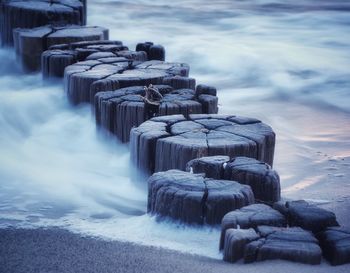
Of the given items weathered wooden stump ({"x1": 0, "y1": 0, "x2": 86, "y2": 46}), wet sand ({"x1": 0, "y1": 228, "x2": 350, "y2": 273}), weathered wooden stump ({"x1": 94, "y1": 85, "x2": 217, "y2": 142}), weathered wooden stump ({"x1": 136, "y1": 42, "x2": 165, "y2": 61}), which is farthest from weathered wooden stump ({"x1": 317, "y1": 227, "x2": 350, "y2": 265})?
weathered wooden stump ({"x1": 0, "y1": 0, "x2": 86, "y2": 46})

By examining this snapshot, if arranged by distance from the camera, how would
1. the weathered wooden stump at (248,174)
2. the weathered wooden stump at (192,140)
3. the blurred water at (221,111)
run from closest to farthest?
the weathered wooden stump at (248,174) < the weathered wooden stump at (192,140) < the blurred water at (221,111)

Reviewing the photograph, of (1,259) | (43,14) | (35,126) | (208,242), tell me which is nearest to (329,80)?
(43,14)

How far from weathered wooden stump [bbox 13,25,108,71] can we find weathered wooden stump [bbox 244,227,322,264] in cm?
448

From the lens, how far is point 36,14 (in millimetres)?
7652

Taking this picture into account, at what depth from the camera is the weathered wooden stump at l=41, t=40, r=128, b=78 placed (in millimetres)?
6156

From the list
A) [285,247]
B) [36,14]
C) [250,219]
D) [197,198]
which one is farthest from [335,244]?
[36,14]

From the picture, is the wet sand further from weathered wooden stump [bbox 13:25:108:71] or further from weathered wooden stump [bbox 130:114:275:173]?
weathered wooden stump [bbox 13:25:108:71]

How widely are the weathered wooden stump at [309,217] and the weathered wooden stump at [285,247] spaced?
119 millimetres

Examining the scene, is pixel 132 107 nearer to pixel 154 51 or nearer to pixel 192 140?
pixel 192 140

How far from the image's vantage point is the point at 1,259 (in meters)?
2.86

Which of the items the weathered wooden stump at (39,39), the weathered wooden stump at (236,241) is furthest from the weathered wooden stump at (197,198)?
the weathered wooden stump at (39,39)

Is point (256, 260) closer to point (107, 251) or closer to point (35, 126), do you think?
point (107, 251)

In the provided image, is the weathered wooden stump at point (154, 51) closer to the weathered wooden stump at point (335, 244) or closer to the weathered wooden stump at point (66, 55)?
the weathered wooden stump at point (66, 55)

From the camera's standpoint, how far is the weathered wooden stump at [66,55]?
6.16 m
